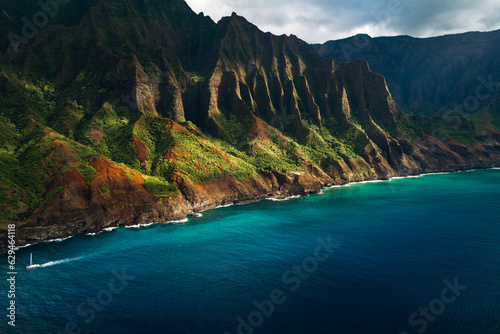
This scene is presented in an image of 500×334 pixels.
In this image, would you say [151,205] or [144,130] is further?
[144,130]

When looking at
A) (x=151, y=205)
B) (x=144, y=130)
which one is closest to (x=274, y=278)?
(x=151, y=205)

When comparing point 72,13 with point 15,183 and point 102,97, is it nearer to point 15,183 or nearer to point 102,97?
point 102,97

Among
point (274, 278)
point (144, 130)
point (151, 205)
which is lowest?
point (274, 278)

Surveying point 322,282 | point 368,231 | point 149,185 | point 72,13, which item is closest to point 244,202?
point 149,185

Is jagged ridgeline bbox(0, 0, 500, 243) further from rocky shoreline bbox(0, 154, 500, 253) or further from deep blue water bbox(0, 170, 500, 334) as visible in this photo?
deep blue water bbox(0, 170, 500, 334)

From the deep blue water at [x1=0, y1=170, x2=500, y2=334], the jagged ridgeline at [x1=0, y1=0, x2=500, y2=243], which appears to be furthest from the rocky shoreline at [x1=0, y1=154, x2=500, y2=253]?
the deep blue water at [x1=0, y1=170, x2=500, y2=334]

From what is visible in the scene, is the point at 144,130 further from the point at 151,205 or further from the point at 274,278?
the point at 274,278
